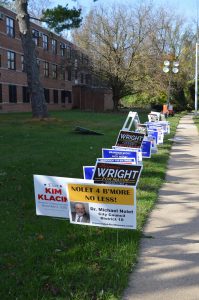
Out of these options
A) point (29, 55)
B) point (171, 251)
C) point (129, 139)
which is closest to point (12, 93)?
point (29, 55)

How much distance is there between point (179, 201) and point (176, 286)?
10.2 ft

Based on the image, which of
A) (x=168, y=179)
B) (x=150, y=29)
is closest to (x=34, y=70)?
(x=168, y=179)

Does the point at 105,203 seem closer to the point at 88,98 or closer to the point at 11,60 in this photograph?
the point at 11,60

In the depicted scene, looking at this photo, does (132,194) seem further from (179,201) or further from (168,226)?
(179,201)

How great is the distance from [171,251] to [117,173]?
106 cm

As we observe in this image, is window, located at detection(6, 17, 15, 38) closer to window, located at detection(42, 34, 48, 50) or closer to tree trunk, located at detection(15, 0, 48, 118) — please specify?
window, located at detection(42, 34, 48, 50)

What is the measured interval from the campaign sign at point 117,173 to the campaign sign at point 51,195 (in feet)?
2.01

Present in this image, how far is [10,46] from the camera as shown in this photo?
39.9 metres

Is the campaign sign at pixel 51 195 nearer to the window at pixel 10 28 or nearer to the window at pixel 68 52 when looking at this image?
the window at pixel 10 28

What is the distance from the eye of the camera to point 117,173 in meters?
4.88


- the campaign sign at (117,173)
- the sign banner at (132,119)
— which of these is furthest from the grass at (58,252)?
the sign banner at (132,119)

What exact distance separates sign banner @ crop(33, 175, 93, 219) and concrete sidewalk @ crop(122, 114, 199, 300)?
3.22ft

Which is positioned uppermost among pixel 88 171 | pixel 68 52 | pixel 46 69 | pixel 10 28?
pixel 10 28

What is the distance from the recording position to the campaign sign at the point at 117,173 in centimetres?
482
